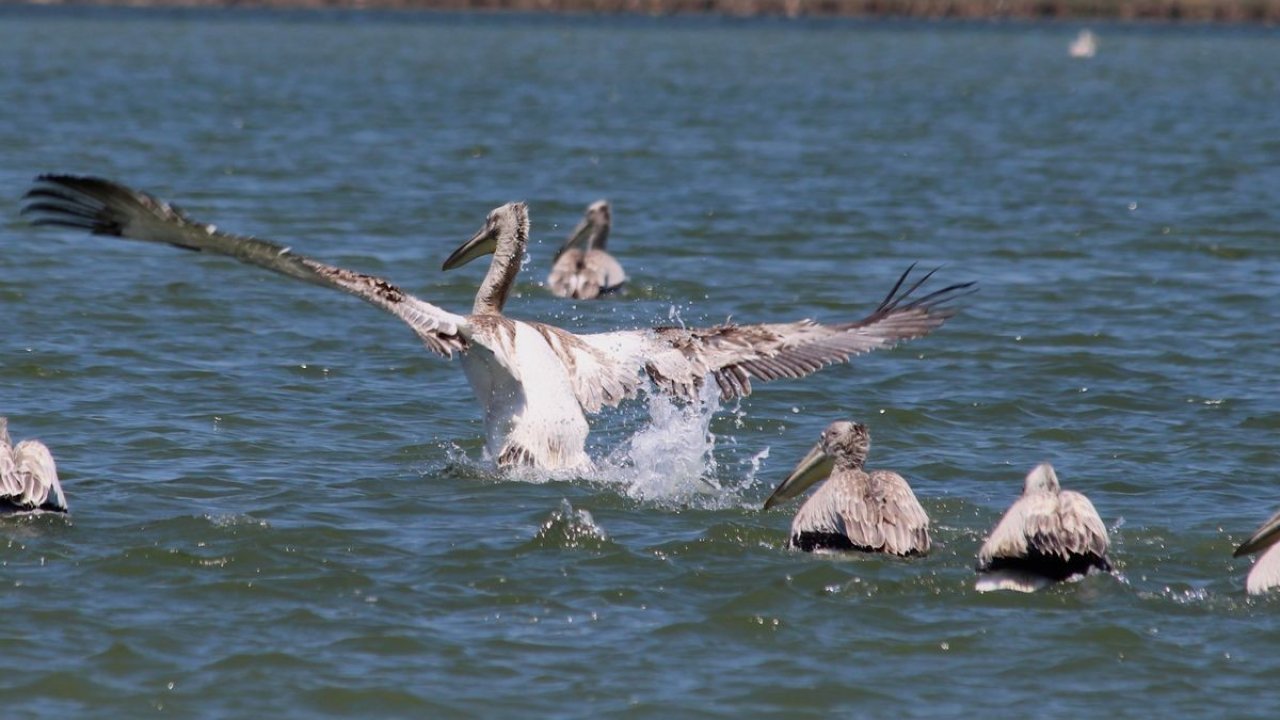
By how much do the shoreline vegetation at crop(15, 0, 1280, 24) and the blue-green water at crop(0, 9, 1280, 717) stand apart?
48623 mm

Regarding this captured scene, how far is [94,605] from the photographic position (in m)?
7.14

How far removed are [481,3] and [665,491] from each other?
68.0 metres

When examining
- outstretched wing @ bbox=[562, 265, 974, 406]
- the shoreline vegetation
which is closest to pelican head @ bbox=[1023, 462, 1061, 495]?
outstretched wing @ bbox=[562, 265, 974, 406]

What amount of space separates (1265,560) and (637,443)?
3209 mm

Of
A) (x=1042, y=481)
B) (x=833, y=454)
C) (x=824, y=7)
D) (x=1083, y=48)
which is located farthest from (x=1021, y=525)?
(x=824, y=7)

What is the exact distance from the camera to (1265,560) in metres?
7.46

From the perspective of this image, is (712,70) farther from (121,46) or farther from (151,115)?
(151,115)

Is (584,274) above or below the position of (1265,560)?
above

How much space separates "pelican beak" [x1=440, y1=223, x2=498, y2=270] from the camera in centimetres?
1004

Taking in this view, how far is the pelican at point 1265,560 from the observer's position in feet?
24.4

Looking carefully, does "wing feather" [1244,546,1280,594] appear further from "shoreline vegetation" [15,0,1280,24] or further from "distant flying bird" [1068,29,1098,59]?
"shoreline vegetation" [15,0,1280,24]

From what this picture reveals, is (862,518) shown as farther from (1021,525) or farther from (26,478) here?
(26,478)

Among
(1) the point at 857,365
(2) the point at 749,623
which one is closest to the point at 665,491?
(2) the point at 749,623

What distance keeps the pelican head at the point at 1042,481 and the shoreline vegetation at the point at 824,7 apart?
67017 millimetres
